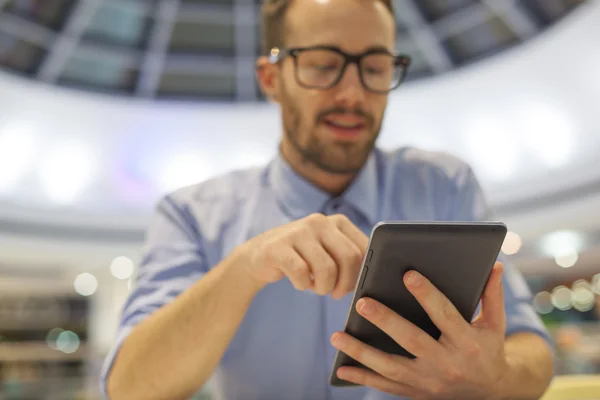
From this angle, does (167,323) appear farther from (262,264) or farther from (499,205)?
(499,205)

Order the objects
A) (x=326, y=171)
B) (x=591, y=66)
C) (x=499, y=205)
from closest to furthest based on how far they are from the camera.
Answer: (x=326, y=171) < (x=591, y=66) < (x=499, y=205)

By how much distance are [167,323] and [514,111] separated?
9.63 m

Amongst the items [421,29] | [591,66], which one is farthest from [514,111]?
[421,29]

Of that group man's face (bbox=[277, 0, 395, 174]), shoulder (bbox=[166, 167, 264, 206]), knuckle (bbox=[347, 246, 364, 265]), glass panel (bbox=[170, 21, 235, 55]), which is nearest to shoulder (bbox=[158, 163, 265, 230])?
shoulder (bbox=[166, 167, 264, 206])

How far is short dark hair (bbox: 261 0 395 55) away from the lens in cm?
165

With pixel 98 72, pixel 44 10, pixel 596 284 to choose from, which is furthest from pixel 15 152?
pixel 596 284

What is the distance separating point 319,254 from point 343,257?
43mm

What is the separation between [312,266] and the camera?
3.35 ft

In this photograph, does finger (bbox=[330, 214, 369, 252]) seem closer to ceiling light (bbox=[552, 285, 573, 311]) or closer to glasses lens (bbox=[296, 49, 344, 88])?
glasses lens (bbox=[296, 49, 344, 88])

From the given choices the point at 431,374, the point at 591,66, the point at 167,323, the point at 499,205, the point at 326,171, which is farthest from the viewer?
the point at 499,205

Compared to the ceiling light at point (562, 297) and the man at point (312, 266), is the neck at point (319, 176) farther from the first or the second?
the ceiling light at point (562, 297)

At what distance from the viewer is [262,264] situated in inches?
42.3

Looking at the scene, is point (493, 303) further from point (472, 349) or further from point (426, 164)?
point (426, 164)

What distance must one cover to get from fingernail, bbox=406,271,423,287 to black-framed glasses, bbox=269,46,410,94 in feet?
2.34
